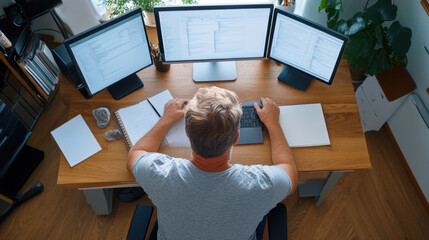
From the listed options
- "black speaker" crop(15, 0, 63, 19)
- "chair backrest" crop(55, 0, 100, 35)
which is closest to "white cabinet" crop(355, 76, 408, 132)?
"chair backrest" crop(55, 0, 100, 35)

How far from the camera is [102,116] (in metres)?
1.57

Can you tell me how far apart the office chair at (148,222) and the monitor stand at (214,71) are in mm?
724

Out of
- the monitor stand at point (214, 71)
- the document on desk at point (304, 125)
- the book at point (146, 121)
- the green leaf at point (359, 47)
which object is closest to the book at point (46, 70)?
the book at point (146, 121)

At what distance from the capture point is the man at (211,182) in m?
1.04

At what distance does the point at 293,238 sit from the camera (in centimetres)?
200

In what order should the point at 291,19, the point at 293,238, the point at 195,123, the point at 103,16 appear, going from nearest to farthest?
1. the point at 195,123
2. the point at 291,19
3. the point at 293,238
4. the point at 103,16

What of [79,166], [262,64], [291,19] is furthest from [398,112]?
[79,166]

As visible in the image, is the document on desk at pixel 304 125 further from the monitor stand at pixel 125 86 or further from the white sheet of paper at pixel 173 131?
the monitor stand at pixel 125 86

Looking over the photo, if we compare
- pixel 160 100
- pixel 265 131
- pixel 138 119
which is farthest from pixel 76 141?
pixel 265 131

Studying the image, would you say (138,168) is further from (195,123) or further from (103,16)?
(103,16)

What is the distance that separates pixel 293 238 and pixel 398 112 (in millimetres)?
1120

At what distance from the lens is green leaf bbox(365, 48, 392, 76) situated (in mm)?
1920

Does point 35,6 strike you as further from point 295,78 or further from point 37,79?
point 295,78

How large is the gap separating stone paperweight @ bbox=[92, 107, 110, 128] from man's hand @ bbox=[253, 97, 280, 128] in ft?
2.34
